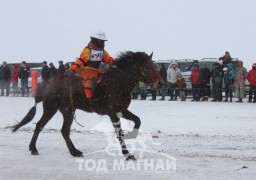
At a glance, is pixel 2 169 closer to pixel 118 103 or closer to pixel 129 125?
pixel 118 103

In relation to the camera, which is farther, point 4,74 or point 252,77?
point 4,74

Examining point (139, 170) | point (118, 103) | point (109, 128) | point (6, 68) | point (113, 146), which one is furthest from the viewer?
point (6, 68)

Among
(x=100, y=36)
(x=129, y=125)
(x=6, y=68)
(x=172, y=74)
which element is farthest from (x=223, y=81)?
(x=100, y=36)

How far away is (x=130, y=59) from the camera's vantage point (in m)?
10.1

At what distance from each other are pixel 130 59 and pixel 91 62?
0.73 meters

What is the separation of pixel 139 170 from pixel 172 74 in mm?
14644

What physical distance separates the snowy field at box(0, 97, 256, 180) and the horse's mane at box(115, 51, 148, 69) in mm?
1688

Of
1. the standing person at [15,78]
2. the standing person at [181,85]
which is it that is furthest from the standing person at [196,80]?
the standing person at [15,78]

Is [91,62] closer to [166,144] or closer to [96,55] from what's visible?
[96,55]

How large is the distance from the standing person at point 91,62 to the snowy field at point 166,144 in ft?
4.35

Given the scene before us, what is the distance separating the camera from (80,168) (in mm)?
8438

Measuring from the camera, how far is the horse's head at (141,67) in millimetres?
9781

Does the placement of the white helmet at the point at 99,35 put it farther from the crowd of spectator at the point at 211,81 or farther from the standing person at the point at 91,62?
the crowd of spectator at the point at 211,81

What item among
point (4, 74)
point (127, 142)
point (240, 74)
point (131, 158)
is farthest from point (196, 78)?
point (131, 158)
